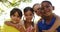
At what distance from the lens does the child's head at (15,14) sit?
128 cm

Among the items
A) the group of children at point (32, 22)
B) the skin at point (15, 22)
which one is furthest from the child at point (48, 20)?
the skin at point (15, 22)

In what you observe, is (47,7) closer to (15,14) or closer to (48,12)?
(48,12)

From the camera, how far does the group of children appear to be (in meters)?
1.28

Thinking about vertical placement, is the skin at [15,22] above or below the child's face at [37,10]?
below

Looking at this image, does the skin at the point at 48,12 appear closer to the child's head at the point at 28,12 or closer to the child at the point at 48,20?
the child at the point at 48,20

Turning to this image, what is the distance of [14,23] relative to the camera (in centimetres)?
131

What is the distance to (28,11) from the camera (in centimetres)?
Answer: 129

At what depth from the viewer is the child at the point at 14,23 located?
1284 millimetres

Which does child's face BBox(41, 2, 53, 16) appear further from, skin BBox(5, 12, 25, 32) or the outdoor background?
skin BBox(5, 12, 25, 32)

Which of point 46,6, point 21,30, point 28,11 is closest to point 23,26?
point 21,30

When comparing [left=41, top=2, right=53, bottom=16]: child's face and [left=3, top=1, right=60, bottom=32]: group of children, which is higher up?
[left=41, top=2, right=53, bottom=16]: child's face

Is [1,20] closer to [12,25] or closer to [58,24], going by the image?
[12,25]

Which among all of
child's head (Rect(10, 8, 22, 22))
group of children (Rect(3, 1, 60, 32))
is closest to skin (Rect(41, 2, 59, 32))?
group of children (Rect(3, 1, 60, 32))

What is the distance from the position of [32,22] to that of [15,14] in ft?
0.55
